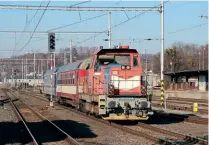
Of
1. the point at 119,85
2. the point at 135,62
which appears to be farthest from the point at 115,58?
the point at 119,85

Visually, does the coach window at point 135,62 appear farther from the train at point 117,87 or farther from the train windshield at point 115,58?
the train windshield at point 115,58

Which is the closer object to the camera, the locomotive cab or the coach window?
the locomotive cab

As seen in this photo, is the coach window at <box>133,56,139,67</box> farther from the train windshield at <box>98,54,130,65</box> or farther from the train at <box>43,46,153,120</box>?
the train windshield at <box>98,54,130,65</box>

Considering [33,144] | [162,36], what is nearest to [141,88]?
[33,144]

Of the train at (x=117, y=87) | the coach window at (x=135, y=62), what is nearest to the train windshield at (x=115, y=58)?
the train at (x=117, y=87)

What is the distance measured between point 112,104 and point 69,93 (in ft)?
37.2

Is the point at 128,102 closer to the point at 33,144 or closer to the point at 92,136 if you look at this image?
the point at 92,136

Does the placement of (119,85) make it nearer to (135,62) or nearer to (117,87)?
(117,87)

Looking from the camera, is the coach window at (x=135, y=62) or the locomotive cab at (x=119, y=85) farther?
the coach window at (x=135, y=62)

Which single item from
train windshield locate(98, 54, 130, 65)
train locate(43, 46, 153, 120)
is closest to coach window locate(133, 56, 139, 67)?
train locate(43, 46, 153, 120)

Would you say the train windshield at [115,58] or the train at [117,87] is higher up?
the train windshield at [115,58]

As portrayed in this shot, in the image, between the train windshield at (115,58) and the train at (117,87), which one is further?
the train windshield at (115,58)

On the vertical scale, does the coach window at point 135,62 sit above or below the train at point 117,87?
above

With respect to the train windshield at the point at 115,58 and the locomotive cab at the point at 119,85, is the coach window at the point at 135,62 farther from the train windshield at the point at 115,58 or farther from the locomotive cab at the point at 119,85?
the train windshield at the point at 115,58
